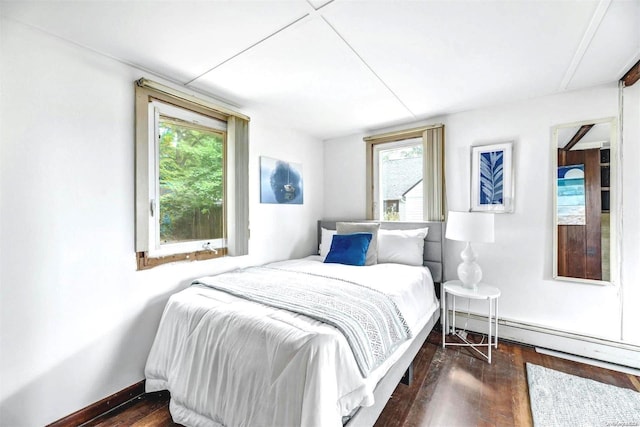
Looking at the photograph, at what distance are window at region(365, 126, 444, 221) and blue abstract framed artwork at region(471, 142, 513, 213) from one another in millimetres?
334

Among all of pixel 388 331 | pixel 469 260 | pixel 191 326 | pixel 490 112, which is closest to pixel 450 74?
pixel 490 112

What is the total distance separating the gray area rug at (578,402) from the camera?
5.30 feet

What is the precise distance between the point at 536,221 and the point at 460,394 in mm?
1770

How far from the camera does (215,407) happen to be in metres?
1.43

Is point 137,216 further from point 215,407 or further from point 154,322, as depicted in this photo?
point 215,407

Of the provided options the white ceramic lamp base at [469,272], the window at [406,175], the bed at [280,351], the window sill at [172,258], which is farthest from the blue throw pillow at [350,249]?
the window sill at [172,258]

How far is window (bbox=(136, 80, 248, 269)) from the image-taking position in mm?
2037

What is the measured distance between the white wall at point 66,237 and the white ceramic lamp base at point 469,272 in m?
2.65

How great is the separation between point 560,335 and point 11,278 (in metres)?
4.09

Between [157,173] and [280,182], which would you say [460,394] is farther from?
[157,173]

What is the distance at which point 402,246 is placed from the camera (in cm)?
291

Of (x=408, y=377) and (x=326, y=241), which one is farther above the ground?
(x=326, y=241)

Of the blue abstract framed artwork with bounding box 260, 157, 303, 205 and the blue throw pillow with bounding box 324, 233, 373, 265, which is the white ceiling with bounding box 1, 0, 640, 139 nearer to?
the blue abstract framed artwork with bounding box 260, 157, 303, 205

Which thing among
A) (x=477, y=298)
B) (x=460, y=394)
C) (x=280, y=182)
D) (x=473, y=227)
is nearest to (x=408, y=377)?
(x=460, y=394)
